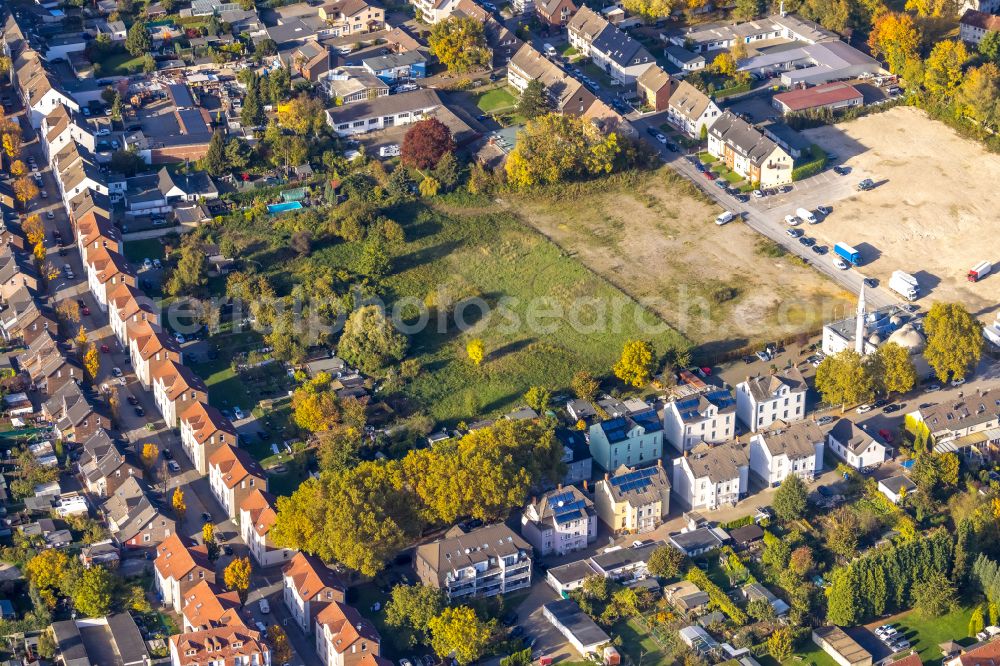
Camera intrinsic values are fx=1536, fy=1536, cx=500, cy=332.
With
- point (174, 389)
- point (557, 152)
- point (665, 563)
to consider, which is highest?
point (174, 389)

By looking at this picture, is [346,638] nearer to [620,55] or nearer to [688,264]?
[688,264]

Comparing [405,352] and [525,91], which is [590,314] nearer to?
[405,352]

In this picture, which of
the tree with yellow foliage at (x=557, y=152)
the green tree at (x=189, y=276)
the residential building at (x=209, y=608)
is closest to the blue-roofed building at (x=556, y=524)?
the residential building at (x=209, y=608)

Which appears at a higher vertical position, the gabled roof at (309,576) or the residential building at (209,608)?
the residential building at (209,608)

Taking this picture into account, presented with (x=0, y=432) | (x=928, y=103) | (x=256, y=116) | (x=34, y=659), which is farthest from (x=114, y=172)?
(x=928, y=103)

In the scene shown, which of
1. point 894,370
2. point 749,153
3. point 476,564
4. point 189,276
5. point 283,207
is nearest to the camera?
point 476,564

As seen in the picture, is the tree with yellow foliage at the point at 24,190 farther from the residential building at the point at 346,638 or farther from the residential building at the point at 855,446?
the residential building at the point at 855,446

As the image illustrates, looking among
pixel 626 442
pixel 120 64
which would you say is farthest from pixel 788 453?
pixel 120 64
